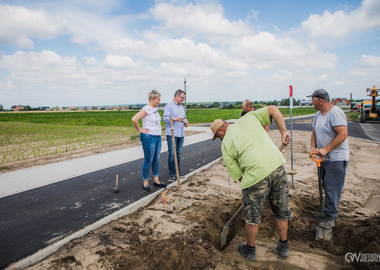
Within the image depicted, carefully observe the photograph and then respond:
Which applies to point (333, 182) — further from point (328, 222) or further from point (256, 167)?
point (256, 167)

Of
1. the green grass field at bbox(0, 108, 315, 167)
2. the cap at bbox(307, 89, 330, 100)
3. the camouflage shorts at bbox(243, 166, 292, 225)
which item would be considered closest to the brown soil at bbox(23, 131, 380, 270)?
the camouflage shorts at bbox(243, 166, 292, 225)

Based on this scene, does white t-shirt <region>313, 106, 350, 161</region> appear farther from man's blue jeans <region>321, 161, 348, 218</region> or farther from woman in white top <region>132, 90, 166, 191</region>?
woman in white top <region>132, 90, 166, 191</region>

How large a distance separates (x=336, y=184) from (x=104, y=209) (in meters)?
3.77

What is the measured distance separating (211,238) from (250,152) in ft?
4.89

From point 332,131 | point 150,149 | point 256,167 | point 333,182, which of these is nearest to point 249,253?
point 256,167

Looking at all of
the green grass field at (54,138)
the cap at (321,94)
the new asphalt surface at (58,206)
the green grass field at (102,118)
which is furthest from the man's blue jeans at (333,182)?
the green grass field at (102,118)

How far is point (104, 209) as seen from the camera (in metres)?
4.19

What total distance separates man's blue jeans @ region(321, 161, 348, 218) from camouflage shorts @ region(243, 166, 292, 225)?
96cm

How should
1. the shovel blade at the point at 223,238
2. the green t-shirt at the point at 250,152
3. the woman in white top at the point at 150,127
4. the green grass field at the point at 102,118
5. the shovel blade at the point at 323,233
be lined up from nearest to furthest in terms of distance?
the green t-shirt at the point at 250,152 < the shovel blade at the point at 223,238 < the shovel blade at the point at 323,233 < the woman in white top at the point at 150,127 < the green grass field at the point at 102,118

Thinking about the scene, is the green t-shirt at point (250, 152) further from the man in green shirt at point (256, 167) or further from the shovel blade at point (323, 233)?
the shovel blade at point (323, 233)

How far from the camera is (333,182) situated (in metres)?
3.20

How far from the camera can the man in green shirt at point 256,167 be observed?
→ 2541 millimetres

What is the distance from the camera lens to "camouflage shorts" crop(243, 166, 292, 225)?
101 inches

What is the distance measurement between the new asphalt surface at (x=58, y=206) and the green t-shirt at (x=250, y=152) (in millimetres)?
2588
